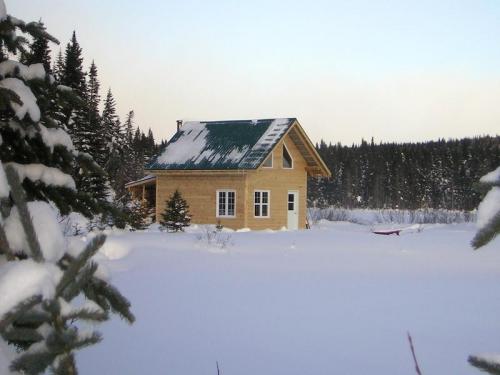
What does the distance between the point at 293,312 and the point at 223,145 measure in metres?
20.8

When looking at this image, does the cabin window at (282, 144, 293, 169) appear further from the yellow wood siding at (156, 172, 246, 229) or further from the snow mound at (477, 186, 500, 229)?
the snow mound at (477, 186, 500, 229)

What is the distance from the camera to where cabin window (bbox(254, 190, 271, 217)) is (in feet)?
89.4

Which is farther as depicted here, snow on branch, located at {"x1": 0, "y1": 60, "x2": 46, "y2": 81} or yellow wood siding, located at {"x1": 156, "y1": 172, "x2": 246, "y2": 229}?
yellow wood siding, located at {"x1": 156, "y1": 172, "x2": 246, "y2": 229}

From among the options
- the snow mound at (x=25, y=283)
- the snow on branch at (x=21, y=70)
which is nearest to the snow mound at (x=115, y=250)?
the snow on branch at (x=21, y=70)

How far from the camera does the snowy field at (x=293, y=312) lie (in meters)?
5.98

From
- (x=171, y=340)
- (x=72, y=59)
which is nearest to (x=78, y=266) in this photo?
(x=171, y=340)

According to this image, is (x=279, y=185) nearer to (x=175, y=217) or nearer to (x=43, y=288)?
(x=175, y=217)

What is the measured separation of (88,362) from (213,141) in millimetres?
23472

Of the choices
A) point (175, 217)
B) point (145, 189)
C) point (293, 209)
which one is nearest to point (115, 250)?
point (175, 217)

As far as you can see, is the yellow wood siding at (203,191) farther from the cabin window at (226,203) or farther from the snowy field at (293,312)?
the snowy field at (293,312)

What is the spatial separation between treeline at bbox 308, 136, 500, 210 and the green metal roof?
5224 centimetres

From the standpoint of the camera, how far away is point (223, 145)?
92.7 feet

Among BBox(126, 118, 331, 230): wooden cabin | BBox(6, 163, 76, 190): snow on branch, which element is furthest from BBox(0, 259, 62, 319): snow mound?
BBox(126, 118, 331, 230): wooden cabin

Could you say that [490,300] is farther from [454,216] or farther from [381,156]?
[381,156]
